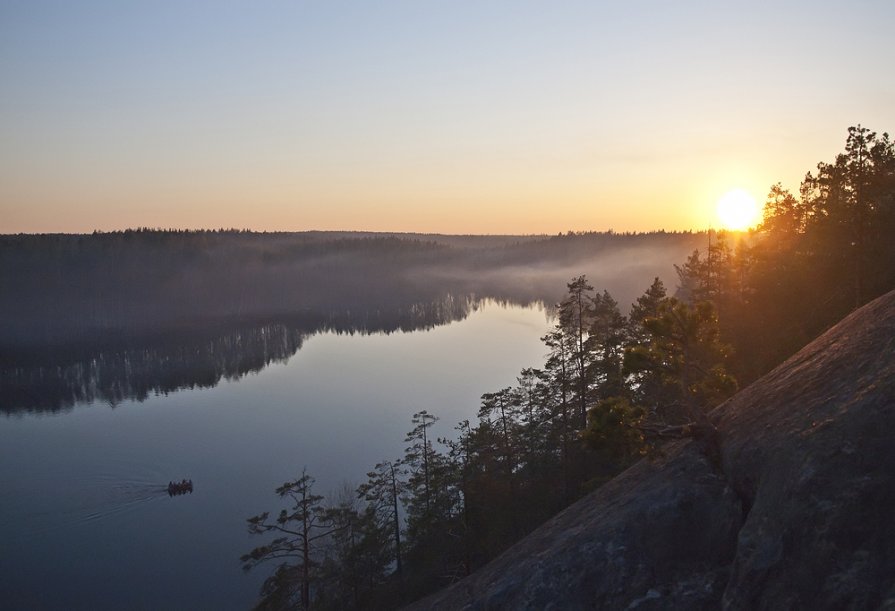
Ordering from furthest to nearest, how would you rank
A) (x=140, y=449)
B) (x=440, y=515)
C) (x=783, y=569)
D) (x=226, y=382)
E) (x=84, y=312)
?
1. (x=84, y=312)
2. (x=226, y=382)
3. (x=140, y=449)
4. (x=440, y=515)
5. (x=783, y=569)

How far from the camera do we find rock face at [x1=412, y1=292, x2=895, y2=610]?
909 centimetres

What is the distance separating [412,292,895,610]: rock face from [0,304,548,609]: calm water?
2686 cm

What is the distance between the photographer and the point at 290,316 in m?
180

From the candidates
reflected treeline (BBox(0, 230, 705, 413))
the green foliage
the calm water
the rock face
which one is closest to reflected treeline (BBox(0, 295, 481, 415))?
reflected treeline (BBox(0, 230, 705, 413))

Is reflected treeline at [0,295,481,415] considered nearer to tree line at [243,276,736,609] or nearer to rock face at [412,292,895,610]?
tree line at [243,276,736,609]

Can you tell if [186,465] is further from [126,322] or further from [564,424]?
[126,322]

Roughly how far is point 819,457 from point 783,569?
85.8 inches

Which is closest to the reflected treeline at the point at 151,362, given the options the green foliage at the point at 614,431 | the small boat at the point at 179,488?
the small boat at the point at 179,488

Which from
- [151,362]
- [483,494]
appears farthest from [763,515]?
[151,362]

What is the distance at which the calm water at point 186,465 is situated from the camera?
1416 inches

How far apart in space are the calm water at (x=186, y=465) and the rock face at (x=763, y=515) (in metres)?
26.9

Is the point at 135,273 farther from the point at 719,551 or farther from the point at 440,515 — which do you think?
the point at 719,551

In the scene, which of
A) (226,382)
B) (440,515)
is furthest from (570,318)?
(226,382)

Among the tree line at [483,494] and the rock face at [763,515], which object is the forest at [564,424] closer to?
the tree line at [483,494]
